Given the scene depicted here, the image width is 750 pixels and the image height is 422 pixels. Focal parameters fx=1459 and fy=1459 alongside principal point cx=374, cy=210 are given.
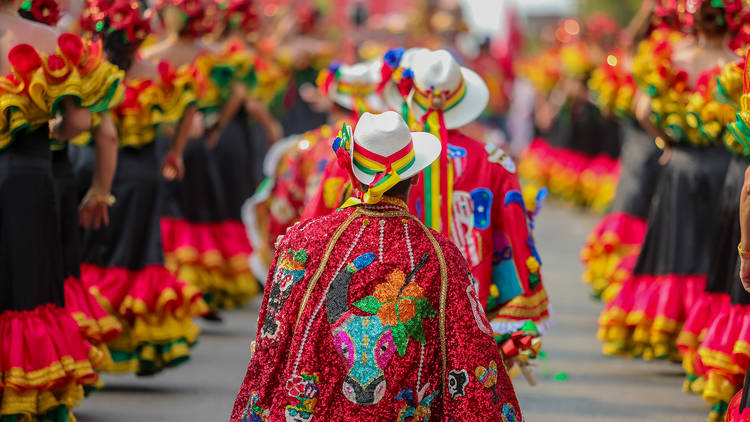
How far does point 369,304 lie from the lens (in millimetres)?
5094

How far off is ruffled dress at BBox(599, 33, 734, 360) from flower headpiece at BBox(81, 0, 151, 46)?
3.02 meters

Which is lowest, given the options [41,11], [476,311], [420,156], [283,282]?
[476,311]

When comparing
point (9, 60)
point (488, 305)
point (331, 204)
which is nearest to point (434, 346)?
point (488, 305)

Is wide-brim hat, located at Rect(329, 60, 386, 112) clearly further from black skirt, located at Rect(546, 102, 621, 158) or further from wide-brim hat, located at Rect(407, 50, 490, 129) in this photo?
black skirt, located at Rect(546, 102, 621, 158)

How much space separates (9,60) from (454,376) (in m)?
2.61

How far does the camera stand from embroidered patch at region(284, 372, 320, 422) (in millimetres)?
5043

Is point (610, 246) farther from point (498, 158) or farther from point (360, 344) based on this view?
point (360, 344)

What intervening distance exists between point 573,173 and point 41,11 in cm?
1453

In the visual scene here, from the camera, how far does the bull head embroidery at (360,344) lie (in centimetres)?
502

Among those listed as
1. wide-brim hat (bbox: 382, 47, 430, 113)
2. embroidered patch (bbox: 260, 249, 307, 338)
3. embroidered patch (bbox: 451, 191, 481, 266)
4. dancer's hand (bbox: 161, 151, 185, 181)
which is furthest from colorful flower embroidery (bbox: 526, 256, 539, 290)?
dancer's hand (bbox: 161, 151, 185, 181)

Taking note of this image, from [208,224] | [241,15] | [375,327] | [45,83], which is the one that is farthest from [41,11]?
[241,15]

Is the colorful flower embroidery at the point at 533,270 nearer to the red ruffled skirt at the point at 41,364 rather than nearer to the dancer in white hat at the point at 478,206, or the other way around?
the dancer in white hat at the point at 478,206

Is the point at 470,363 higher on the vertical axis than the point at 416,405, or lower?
higher

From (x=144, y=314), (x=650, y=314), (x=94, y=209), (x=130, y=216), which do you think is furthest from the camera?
(x=650, y=314)
